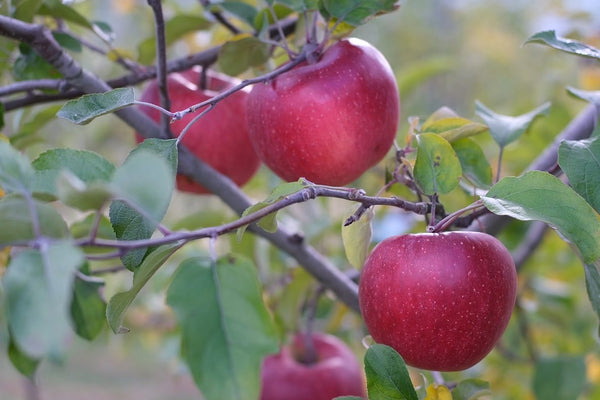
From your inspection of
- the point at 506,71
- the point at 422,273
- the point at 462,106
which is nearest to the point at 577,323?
the point at 422,273

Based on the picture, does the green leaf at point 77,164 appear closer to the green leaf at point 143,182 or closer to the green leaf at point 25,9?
the green leaf at point 143,182

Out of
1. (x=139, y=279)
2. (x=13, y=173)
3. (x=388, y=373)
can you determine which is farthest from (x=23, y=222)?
(x=388, y=373)

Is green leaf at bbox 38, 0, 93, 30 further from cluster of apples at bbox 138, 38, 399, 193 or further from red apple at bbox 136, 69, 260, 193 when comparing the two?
cluster of apples at bbox 138, 38, 399, 193

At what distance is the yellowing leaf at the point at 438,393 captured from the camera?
2.17 ft

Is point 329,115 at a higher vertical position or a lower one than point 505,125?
higher

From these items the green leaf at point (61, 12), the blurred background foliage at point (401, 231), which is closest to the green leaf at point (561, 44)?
the blurred background foliage at point (401, 231)

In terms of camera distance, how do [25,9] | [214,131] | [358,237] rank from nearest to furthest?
[358,237]
[25,9]
[214,131]

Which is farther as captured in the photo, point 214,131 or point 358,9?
point 214,131

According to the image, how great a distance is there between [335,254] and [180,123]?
2.66ft

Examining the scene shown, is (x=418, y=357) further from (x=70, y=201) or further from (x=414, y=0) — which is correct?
(x=414, y=0)

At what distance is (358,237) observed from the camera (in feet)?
2.31

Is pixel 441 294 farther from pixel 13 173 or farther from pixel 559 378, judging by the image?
pixel 559 378

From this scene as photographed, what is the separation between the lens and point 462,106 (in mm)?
5242

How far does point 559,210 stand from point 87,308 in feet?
1.38
